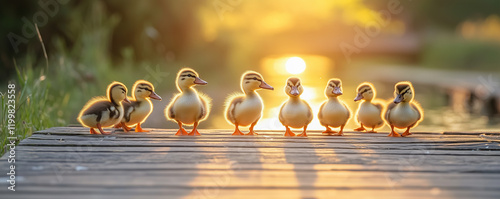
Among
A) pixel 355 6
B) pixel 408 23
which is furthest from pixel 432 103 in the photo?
pixel 408 23

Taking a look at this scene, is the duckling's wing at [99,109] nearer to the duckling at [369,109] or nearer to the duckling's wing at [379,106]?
the duckling at [369,109]

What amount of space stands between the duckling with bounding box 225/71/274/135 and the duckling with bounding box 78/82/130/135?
920 millimetres

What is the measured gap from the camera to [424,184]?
3.45 metres

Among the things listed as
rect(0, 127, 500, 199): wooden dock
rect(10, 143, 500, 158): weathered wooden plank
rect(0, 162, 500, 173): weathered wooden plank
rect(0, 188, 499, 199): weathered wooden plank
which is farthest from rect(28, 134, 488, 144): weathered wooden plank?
rect(0, 188, 499, 199): weathered wooden plank

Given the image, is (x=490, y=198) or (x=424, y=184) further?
(x=424, y=184)

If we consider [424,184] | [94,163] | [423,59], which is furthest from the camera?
[423,59]

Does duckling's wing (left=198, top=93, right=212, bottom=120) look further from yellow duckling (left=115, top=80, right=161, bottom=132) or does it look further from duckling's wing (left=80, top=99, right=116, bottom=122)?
duckling's wing (left=80, top=99, right=116, bottom=122)

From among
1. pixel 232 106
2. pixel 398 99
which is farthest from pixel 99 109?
pixel 398 99

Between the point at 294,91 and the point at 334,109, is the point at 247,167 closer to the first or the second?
the point at 294,91

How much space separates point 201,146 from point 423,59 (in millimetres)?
33972

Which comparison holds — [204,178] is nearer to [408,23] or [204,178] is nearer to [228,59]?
[228,59]

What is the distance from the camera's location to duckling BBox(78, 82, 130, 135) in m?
4.81

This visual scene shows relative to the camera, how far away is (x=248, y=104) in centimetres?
484

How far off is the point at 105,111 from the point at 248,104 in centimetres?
118
